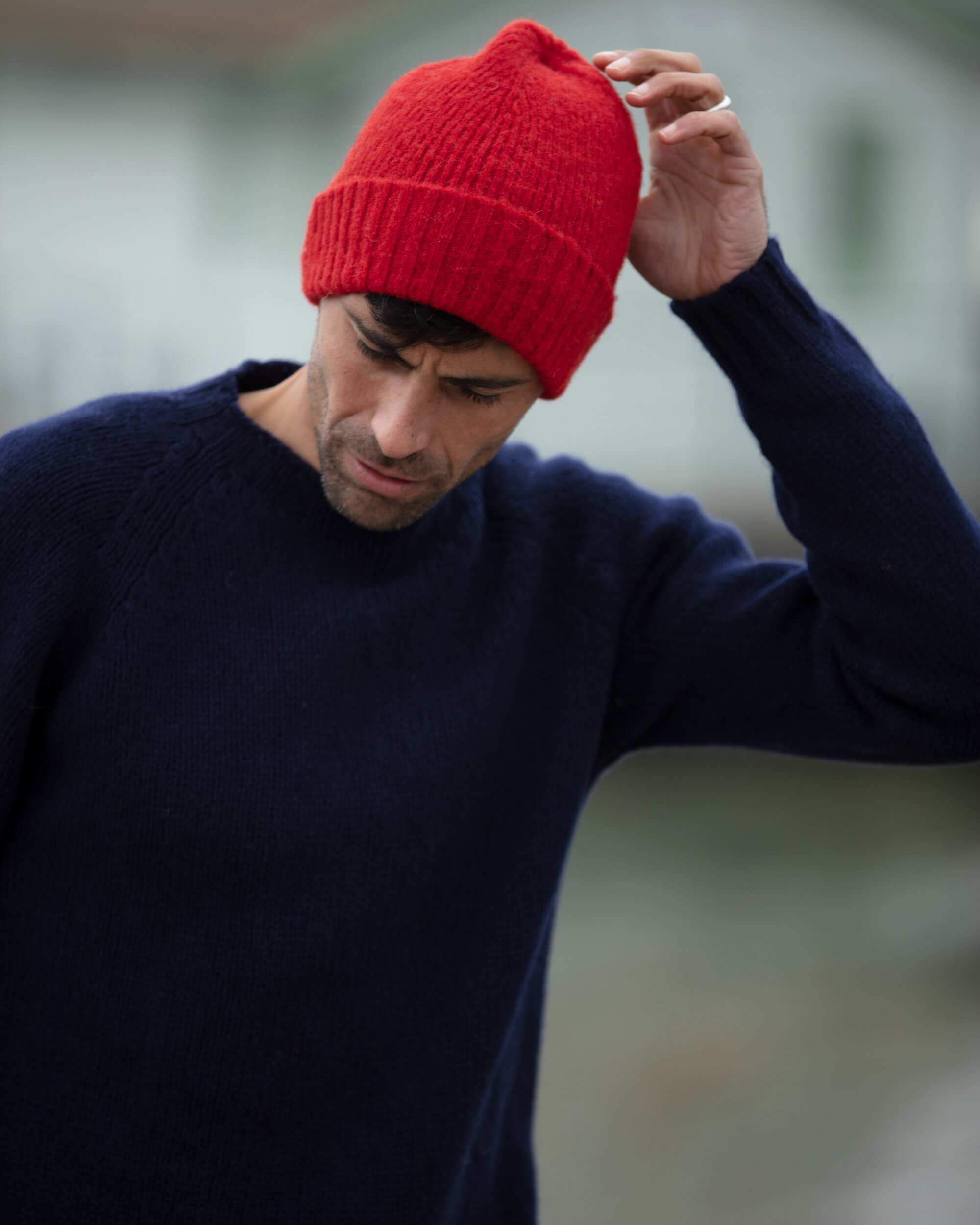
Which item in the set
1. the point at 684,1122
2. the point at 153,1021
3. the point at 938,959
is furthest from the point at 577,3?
the point at 153,1021

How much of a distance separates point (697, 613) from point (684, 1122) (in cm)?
286

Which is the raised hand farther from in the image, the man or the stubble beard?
the stubble beard

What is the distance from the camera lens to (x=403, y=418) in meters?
1.58

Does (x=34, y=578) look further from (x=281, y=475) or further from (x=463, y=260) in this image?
(x=463, y=260)

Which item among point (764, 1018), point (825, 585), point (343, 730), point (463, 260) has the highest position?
point (463, 260)

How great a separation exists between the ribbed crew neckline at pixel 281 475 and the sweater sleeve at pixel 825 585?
1.25ft

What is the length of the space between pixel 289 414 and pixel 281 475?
4.0 inches

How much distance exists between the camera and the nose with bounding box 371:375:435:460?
158 cm

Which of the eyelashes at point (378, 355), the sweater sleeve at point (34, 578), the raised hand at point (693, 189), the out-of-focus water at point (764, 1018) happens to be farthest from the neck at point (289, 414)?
the out-of-focus water at point (764, 1018)

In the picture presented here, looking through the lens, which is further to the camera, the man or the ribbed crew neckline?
the ribbed crew neckline

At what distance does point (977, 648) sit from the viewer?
173cm

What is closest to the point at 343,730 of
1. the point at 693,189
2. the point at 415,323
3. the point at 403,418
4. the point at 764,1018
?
the point at 403,418

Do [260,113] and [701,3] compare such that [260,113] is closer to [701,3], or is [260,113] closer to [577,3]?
[577,3]

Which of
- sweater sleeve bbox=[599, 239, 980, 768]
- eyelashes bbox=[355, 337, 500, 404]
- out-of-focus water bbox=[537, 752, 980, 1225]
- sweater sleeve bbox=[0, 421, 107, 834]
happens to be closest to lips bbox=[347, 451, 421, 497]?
eyelashes bbox=[355, 337, 500, 404]
